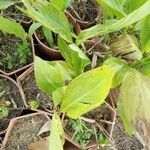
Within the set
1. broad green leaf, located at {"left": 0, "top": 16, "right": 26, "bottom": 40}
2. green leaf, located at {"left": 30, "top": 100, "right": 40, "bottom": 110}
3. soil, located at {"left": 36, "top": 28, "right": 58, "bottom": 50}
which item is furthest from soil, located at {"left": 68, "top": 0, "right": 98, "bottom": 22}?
green leaf, located at {"left": 30, "top": 100, "right": 40, "bottom": 110}

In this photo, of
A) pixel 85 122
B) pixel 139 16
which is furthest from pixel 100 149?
pixel 139 16

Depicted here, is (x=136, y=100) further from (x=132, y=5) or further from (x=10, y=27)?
(x=10, y=27)

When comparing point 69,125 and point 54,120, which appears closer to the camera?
point 54,120

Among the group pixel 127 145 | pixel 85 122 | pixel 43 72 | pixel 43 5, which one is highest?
pixel 43 5

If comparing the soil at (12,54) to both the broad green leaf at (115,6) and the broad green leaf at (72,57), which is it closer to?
the broad green leaf at (72,57)

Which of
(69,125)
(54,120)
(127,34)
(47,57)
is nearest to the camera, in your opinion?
(54,120)

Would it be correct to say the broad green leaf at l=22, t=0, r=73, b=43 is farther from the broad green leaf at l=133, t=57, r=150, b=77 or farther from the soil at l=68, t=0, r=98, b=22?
the soil at l=68, t=0, r=98, b=22

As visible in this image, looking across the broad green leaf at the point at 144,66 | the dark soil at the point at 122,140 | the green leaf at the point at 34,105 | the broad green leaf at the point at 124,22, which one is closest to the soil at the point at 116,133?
the dark soil at the point at 122,140

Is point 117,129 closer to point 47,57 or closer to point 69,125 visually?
point 69,125

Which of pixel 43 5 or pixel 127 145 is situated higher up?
pixel 43 5
